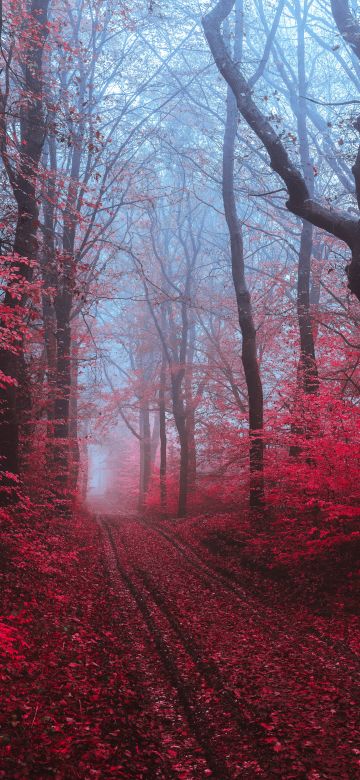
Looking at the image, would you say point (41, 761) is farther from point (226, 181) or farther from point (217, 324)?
point (217, 324)

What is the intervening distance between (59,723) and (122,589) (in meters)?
5.79

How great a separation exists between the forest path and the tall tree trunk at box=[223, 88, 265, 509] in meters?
3.60

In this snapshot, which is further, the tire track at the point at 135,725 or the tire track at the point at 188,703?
the tire track at the point at 188,703

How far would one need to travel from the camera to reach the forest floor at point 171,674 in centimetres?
455

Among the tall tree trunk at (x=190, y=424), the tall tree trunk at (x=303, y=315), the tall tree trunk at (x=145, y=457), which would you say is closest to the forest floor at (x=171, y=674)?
A: the tall tree trunk at (x=303, y=315)

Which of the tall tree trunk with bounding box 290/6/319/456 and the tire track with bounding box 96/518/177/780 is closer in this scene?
the tire track with bounding box 96/518/177/780

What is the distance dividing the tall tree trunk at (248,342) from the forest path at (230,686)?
3600 mm

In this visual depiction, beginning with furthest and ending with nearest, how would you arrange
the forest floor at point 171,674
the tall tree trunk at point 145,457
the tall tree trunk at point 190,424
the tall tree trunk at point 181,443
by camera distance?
the tall tree trunk at point 145,457
the tall tree trunk at point 190,424
the tall tree trunk at point 181,443
the forest floor at point 171,674

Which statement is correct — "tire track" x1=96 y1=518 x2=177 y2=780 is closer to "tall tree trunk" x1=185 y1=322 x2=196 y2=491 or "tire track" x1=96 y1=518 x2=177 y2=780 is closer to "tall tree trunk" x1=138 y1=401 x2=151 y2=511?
"tall tree trunk" x1=185 y1=322 x2=196 y2=491

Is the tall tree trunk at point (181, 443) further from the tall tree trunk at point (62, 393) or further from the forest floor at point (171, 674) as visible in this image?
the forest floor at point (171, 674)

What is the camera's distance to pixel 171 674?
6.51m

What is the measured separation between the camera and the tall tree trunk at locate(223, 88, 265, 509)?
14.1 meters

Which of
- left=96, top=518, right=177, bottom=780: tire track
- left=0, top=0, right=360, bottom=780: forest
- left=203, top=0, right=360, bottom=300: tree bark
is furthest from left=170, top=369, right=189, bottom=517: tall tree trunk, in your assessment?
left=203, top=0, right=360, bottom=300: tree bark

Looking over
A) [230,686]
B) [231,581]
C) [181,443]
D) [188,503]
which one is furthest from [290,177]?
[188,503]
